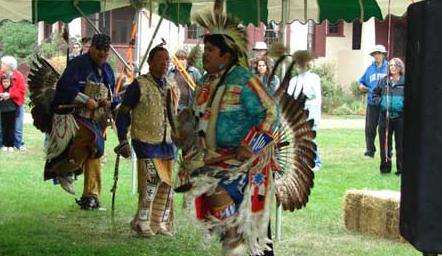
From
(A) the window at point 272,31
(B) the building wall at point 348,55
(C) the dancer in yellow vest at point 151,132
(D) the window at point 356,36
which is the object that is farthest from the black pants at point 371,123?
(D) the window at point 356,36

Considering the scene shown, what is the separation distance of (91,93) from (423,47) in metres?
5.33

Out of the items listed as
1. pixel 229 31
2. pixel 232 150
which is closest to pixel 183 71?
pixel 229 31

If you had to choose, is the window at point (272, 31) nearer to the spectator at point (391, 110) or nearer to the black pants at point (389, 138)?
the spectator at point (391, 110)

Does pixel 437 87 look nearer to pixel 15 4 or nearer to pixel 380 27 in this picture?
pixel 15 4

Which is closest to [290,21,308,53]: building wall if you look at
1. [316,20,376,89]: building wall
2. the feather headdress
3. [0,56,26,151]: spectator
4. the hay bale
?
[316,20,376,89]: building wall

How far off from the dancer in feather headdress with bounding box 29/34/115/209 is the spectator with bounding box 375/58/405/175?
4.53 meters

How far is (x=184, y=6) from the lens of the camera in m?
9.84

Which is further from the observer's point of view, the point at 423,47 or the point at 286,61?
the point at 286,61

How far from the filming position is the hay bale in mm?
7102

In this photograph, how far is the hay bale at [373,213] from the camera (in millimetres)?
7102

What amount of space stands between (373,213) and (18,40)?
20.2 meters

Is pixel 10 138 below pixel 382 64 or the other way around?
below

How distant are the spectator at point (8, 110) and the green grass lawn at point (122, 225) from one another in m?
1.88

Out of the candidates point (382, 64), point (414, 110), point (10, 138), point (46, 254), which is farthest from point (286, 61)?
point (10, 138)
